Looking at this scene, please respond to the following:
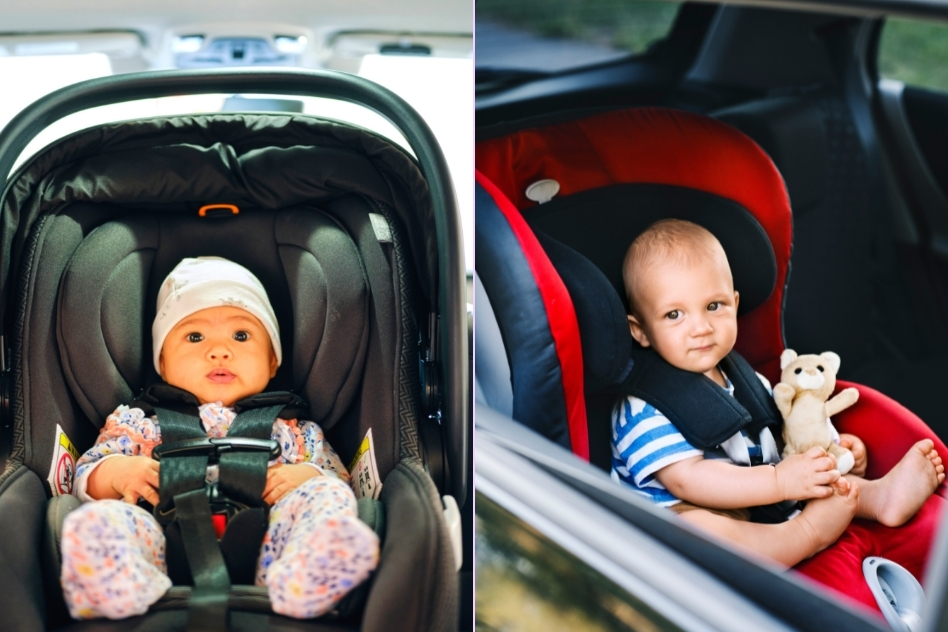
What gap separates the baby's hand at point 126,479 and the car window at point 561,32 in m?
0.82

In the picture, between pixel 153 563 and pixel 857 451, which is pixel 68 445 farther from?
pixel 857 451

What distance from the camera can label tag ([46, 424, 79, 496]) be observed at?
1.16 meters

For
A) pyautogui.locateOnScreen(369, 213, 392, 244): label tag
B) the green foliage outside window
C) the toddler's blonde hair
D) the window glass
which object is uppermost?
the green foliage outside window

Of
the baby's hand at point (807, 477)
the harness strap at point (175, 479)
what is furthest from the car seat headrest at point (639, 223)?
the harness strap at point (175, 479)

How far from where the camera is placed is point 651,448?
3.59 feet

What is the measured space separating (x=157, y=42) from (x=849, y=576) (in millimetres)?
1591

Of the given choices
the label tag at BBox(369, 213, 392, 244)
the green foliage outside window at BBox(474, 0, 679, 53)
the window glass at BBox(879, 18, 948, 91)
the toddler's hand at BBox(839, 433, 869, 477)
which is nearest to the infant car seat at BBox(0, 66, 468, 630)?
the label tag at BBox(369, 213, 392, 244)

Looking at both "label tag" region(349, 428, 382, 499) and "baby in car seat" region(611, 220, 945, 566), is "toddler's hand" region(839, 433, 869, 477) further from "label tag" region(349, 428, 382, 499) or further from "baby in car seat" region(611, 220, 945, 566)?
"label tag" region(349, 428, 382, 499)

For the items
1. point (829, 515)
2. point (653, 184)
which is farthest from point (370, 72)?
point (829, 515)

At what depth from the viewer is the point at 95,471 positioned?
3.83 feet

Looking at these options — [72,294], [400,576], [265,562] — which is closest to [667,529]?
[400,576]

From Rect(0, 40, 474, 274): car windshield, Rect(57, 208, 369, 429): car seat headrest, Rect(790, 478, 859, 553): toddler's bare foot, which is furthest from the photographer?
Rect(0, 40, 474, 274): car windshield

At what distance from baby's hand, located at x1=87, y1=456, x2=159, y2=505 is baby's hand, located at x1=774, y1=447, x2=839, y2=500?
919 millimetres

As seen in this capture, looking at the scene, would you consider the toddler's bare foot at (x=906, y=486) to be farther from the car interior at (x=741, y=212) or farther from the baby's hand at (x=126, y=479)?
the baby's hand at (x=126, y=479)
